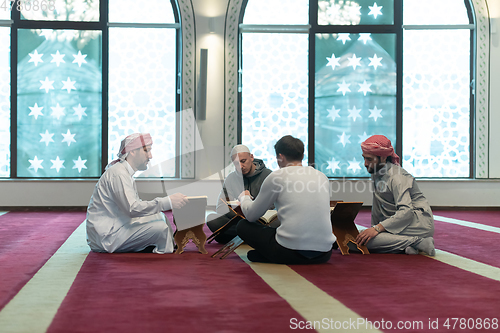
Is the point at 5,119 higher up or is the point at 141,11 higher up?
the point at 141,11

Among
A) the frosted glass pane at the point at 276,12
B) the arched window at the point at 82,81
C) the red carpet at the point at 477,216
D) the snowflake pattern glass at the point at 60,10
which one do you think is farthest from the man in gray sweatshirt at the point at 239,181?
the snowflake pattern glass at the point at 60,10

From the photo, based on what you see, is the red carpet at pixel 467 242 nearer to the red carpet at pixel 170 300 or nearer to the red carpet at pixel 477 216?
the red carpet at pixel 477 216

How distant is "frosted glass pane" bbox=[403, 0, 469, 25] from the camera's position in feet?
22.8

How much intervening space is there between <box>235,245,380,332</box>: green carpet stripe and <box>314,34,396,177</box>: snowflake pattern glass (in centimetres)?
438

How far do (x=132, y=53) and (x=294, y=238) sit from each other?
498 centimetres

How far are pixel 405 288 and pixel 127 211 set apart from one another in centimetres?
177

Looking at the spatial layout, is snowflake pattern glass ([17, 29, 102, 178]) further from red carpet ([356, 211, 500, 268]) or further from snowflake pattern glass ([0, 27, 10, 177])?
red carpet ([356, 211, 500, 268])

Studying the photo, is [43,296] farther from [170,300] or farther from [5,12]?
[5,12]

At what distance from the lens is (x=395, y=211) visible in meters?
3.34

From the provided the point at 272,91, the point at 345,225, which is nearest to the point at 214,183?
the point at 272,91

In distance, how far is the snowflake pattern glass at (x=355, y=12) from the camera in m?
6.91

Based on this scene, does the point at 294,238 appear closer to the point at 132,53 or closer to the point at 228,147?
the point at 228,147

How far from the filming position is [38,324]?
1737mm

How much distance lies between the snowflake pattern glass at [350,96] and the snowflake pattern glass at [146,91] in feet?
7.04
